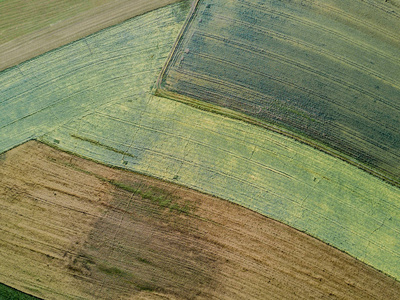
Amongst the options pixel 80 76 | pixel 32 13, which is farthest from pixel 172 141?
pixel 32 13

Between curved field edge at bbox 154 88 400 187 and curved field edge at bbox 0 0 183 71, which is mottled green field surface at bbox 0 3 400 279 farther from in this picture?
curved field edge at bbox 0 0 183 71

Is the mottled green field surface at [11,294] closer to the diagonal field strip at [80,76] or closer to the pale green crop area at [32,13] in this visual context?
the diagonal field strip at [80,76]

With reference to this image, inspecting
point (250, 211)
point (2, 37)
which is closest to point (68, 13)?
point (2, 37)

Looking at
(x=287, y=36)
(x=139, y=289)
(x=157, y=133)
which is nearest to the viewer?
(x=139, y=289)

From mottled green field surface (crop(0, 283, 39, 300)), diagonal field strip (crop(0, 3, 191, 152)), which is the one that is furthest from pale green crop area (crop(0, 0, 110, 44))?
mottled green field surface (crop(0, 283, 39, 300))

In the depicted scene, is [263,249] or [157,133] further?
[157,133]

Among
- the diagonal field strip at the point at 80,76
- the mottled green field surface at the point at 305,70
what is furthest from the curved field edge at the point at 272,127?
the diagonal field strip at the point at 80,76

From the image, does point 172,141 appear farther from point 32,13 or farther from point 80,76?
point 32,13

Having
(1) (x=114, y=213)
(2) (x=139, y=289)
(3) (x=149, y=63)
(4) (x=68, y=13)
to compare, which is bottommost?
(2) (x=139, y=289)

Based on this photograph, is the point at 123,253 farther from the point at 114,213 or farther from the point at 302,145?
the point at 302,145
